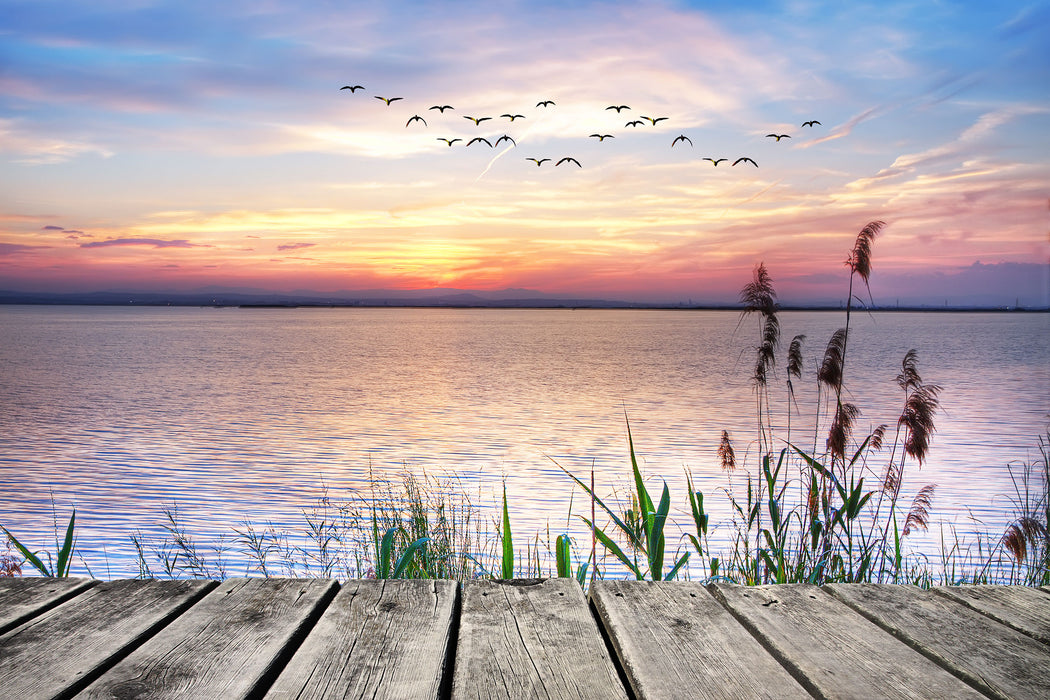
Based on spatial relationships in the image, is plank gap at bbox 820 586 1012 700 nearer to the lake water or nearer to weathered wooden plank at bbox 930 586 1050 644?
weathered wooden plank at bbox 930 586 1050 644

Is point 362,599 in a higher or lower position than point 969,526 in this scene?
higher

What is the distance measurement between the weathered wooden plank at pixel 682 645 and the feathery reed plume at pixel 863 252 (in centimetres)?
316

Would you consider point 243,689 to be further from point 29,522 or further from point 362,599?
point 29,522

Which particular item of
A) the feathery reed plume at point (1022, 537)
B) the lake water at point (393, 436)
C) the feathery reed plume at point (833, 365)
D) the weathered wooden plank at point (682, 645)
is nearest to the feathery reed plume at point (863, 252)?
the feathery reed plume at point (833, 365)

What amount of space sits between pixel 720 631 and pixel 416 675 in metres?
0.91

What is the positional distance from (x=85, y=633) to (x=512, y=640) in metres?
1.23

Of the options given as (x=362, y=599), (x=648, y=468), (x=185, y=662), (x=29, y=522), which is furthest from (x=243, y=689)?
(x=648, y=468)

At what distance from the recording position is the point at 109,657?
2.07 metres

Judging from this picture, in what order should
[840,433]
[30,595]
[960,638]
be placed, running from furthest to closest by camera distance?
1. [840,433]
2. [30,595]
3. [960,638]

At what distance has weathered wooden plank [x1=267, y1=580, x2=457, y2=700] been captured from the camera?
192cm

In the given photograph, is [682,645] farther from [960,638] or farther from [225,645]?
[225,645]

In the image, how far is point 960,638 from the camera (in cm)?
232

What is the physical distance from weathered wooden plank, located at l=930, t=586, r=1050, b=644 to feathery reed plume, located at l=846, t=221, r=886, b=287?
103 inches

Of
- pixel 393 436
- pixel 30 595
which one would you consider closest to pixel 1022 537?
pixel 30 595
